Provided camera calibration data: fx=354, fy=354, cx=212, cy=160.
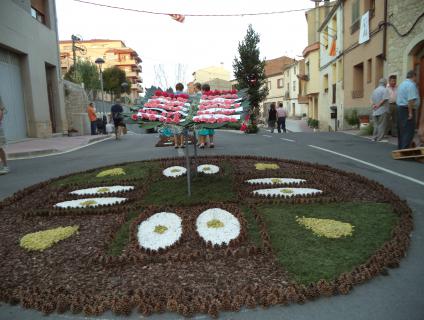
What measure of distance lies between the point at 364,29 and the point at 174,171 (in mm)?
14717

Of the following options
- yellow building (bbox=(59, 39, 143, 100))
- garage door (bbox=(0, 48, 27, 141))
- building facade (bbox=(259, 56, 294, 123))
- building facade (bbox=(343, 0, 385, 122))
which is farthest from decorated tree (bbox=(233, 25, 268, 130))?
yellow building (bbox=(59, 39, 143, 100))

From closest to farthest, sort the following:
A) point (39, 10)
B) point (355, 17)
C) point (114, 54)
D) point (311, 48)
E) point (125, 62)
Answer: point (39, 10) → point (355, 17) → point (311, 48) → point (114, 54) → point (125, 62)

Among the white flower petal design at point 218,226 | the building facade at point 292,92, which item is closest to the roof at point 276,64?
the building facade at point 292,92

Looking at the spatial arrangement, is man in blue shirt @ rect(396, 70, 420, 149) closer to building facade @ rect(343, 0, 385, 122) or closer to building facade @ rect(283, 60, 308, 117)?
building facade @ rect(343, 0, 385, 122)

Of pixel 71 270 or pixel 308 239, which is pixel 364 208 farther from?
pixel 71 270

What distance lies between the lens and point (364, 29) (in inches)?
668

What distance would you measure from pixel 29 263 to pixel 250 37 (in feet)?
101

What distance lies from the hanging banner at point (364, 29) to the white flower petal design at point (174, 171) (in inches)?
550

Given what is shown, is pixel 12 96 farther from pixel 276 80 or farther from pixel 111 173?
pixel 276 80

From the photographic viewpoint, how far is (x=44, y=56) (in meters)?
18.4

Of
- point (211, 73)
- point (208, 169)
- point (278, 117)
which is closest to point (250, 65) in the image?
point (278, 117)

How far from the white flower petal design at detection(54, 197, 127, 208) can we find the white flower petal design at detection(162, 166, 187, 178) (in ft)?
4.53

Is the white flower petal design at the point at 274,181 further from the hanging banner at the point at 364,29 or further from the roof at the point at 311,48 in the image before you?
the roof at the point at 311,48

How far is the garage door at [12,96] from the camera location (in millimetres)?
14594
